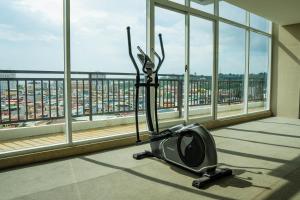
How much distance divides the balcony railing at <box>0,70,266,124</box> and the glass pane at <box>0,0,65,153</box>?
1 centimetres

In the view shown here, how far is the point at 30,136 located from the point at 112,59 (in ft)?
6.54

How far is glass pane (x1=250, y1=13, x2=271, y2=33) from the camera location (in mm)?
6808

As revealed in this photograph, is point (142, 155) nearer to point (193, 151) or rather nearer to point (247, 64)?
point (193, 151)

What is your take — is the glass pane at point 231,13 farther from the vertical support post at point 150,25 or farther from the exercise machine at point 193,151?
the exercise machine at point 193,151

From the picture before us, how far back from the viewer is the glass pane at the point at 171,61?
4942mm

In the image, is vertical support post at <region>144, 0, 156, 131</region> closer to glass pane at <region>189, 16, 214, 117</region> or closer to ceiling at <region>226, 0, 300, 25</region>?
glass pane at <region>189, 16, 214, 117</region>

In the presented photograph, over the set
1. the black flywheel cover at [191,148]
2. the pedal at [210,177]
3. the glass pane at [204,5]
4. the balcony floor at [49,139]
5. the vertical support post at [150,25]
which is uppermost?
the glass pane at [204,5]

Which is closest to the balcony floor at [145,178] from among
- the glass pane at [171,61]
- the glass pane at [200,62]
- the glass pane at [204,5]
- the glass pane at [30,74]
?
the glass pane at [30,74]

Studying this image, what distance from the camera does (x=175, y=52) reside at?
542 cm

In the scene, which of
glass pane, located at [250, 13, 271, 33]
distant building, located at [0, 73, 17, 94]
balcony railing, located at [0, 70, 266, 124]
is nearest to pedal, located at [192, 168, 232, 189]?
balcony railing, located at [0, 70, 266, 124]

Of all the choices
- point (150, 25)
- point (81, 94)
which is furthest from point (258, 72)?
point (81, 94)

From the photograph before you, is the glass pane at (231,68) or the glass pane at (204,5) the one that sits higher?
the glass pane at (204,5)

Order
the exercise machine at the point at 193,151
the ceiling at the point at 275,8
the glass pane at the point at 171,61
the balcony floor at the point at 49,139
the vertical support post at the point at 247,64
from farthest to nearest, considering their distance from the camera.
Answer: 1. the vertical support post at the point at 247,64
2. the glass pane at the point at 171,61
3. the ceiling at the point at 275,8
4. the balcony floor at the point at 49,139
5. the exercise machine at the point at 193,151

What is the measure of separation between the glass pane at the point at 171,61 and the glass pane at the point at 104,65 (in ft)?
1.72
